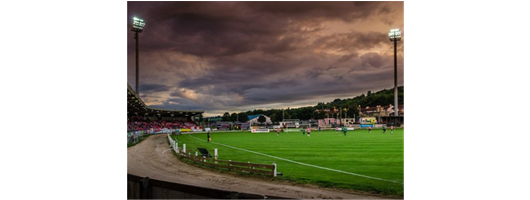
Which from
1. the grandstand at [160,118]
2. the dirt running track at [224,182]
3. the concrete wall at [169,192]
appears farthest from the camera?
the grandstand at [160,118]

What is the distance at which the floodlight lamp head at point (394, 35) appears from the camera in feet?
226

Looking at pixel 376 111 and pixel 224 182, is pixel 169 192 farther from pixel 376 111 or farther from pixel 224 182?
pixel 376 111

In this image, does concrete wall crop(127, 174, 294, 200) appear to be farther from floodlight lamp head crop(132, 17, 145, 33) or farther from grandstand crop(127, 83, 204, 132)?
floodlight lamp head crop(132, 17, 145, 33)

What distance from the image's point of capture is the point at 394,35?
69.3 meters

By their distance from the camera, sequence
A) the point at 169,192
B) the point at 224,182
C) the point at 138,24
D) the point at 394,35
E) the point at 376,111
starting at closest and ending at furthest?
1. the point at 169,192
2. the point at 224,182
3. the point at 138,24
4. the point at 394,35
5. the point at 376,111

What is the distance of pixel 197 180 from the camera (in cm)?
1359

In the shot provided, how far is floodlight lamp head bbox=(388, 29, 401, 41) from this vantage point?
68875 millimetres

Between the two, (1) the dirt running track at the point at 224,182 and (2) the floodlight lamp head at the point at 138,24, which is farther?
(2) the floodlight lamp head at the point at 138,24

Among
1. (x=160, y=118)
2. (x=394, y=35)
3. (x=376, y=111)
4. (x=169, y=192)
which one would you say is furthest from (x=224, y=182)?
(x=376, y=111)

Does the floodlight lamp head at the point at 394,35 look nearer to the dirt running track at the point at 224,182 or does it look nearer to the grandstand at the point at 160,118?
the grandstand at the point at 160,118

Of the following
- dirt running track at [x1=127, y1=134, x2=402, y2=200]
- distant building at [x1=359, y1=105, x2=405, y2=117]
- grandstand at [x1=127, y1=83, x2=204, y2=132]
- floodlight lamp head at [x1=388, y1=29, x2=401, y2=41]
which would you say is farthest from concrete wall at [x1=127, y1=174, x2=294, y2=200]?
distant building at [x1=359, y1=105, x2=405, y2=117]

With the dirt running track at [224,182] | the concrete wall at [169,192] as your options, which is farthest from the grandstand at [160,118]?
the concrete wall at [169,192]
